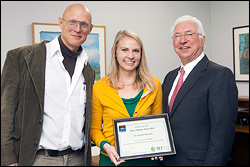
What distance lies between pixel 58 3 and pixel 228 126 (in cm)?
234

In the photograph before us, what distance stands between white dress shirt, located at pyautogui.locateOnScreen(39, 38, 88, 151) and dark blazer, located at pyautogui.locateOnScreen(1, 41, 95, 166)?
0.17 feet

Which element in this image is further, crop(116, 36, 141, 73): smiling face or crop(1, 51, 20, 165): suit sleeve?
crop(116, 36, 141, 73): smiling face

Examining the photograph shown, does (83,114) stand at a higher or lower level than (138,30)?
lower

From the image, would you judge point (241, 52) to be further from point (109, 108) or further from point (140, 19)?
point (109, 108)

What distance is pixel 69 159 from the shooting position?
70.4 inches

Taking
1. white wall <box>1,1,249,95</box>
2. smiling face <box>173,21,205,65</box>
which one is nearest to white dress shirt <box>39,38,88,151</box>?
smiling face <box>173,21,205,65</box>

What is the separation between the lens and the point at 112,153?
1.68m

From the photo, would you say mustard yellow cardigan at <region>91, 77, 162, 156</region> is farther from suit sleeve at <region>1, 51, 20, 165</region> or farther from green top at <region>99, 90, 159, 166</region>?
suit sleeve at <region>1, 51, 20, 165</region>

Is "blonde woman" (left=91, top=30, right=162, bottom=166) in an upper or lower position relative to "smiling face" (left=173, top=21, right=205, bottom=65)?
lower

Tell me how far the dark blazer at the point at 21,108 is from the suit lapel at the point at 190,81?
0.78 m

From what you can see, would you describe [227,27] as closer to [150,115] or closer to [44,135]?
[150,115]

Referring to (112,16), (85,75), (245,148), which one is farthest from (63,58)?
(245,148)

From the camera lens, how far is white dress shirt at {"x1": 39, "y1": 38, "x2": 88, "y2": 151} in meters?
1.71

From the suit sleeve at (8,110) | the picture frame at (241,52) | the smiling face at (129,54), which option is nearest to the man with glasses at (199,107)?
the smiling face at (129,54)
